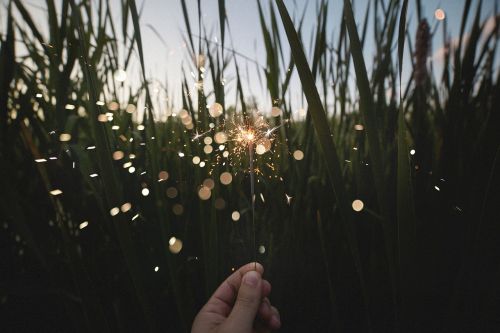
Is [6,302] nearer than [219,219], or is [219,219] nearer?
[219,219]

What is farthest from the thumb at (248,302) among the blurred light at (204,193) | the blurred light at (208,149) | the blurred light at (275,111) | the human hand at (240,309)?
the blurred light at (275,111)

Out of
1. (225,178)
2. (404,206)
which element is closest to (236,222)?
(225,178)

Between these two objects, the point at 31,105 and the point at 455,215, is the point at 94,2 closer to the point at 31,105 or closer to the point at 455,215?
the point at 31,105

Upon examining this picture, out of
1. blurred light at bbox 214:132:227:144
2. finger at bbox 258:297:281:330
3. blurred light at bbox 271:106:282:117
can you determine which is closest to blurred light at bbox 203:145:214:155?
blurred light at bbox 214:132:227:144

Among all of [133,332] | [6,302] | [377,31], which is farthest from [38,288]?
[377,31]

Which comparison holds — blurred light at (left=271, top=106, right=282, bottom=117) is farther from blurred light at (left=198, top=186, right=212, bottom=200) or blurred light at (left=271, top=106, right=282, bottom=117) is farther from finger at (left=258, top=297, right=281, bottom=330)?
finger at (left=258, top=297, right=281, bottom=330)

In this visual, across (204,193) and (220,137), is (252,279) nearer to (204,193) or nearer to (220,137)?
(204,193)

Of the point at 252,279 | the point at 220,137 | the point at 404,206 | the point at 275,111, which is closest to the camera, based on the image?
the point at 404,206
